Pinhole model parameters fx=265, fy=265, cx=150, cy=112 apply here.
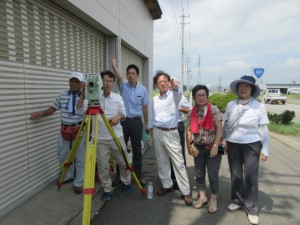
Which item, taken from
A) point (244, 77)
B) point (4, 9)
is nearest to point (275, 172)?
point (244, 77)

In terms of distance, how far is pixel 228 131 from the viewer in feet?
12.1

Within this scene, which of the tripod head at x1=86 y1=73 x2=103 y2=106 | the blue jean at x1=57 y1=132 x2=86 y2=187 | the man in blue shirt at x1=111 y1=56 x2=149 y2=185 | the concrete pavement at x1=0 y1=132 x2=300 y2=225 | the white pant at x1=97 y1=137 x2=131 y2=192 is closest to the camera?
the tripod head at x1=86 y1=73 x2=103 y2=106

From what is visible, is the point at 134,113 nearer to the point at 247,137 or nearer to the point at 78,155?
the point at 78,155

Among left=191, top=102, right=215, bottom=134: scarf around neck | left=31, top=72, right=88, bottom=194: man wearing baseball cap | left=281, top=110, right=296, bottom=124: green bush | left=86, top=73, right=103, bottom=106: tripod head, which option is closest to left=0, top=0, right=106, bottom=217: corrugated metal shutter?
left=31, top=72, right=88, bottom=194: man wearing baseball cap

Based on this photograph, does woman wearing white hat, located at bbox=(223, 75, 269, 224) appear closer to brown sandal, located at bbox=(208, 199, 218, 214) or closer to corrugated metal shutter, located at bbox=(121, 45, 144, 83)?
brown sandal, located at bbox=(208, 199, 218, 214)

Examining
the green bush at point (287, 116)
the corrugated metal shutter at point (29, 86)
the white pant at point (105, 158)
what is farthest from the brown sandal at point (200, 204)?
the green bush at point (287, 116)

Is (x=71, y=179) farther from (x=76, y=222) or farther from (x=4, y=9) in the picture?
(x=4, y=9)

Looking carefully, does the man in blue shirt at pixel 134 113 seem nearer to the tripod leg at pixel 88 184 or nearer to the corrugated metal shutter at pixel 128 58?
the tripod leg at pixel 88 184

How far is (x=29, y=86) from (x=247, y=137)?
9.98ft

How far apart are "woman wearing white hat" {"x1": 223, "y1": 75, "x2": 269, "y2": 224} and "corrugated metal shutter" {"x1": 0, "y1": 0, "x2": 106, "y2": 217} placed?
279 centimetres

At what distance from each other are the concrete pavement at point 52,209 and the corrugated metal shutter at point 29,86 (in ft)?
0.41

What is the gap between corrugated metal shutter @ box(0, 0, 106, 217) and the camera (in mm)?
3275

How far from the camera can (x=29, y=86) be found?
3707 millimetres

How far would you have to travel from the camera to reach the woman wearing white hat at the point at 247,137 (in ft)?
11.3
